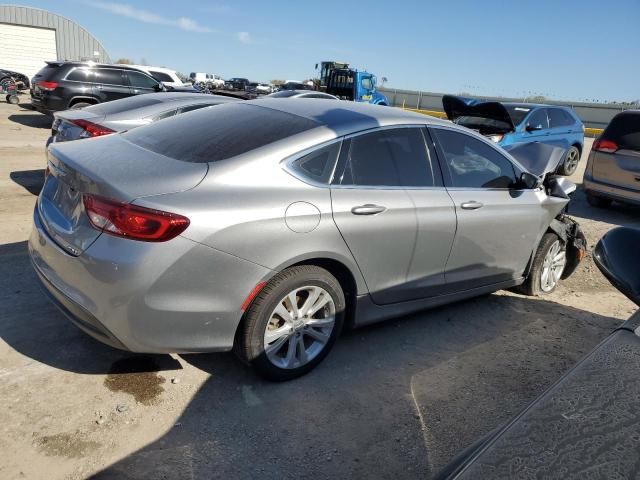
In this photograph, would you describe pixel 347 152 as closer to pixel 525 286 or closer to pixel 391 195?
pixel 391 195

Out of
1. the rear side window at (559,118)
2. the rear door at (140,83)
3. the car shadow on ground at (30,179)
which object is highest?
the rear side window at (559,118)

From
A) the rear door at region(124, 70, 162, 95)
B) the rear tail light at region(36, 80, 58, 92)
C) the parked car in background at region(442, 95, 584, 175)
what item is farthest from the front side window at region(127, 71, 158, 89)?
the parked car in background at region(442, 95, 584, 175)

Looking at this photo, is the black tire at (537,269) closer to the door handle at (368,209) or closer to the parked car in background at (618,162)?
the door handle at (368,209)

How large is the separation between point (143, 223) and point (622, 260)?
223 centimetres

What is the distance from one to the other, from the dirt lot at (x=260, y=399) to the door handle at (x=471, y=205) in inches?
39.7

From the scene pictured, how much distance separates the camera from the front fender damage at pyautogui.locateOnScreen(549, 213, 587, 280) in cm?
485

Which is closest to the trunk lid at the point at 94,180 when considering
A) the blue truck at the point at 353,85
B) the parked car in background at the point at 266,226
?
the parked car in background at the point at 266,226

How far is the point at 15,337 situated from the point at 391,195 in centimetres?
258

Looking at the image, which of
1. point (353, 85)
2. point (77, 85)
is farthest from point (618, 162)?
point (353, 85)

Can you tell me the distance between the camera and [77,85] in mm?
12836

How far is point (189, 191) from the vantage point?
261 centimetres

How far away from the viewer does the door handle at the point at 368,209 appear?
3120mm

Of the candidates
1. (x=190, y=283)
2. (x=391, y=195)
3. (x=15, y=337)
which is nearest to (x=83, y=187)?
(x=190, y=283)

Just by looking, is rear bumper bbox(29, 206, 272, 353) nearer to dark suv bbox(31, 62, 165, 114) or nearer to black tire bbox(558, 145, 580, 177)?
black tire bbox(558, 145, 580, 177)
